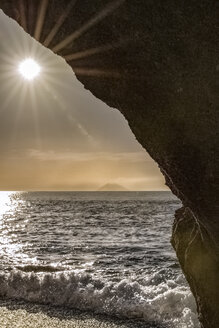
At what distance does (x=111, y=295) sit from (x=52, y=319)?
2.40 meters

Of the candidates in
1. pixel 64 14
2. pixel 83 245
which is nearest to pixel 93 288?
pixel 64 14

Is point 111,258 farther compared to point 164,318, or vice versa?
point 111,258

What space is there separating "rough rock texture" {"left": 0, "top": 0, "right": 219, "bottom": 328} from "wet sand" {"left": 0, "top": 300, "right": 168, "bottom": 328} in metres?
5.78

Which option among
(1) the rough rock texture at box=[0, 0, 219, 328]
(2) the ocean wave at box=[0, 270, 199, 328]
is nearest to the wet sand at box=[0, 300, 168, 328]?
(2) the ocean wave at box=[0, 270, 199, 328]

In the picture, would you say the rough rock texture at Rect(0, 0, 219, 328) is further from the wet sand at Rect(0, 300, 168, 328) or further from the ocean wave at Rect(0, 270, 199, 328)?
the ocean wave at Rect(0, 270, 199, 328)

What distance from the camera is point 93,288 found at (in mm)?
12273

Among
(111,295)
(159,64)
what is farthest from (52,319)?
(159,64)

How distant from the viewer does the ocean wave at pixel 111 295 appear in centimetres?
1019

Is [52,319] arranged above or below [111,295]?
below

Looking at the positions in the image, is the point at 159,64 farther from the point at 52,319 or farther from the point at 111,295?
the point at 111,295

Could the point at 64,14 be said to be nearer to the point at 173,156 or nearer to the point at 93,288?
the point at 173,156

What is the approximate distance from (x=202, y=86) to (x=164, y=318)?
753 centimetres

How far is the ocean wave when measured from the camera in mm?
10188

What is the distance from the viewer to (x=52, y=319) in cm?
977
